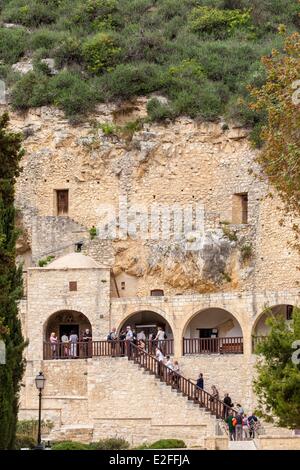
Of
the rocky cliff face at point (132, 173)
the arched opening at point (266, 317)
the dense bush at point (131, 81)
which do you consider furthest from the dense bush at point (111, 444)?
the dense bush at point (131, 81)

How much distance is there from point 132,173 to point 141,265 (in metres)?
4.51

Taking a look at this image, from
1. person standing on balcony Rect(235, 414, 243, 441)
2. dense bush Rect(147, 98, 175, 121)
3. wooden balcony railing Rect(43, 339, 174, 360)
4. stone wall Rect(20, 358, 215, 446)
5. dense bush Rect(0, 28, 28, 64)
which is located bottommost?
person standing on balcony Rect(235, 414, 243, 441)

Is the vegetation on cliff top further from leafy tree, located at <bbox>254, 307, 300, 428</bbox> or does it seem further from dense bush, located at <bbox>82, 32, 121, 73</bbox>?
leafy tree, located at <bbox>254, 307, 300, 428</bbox>

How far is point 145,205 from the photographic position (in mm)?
62312

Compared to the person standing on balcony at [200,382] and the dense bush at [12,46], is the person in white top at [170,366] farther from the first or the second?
the dense bush at [12,46]

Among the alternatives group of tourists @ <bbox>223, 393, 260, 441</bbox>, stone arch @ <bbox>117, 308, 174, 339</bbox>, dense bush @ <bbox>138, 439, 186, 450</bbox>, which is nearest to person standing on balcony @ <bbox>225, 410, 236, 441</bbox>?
group of tourists @ <bbox>223, 393, 260, 441</bbox>

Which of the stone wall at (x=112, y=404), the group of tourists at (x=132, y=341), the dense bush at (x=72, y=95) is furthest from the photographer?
the dense bush at (x=72, y=95)

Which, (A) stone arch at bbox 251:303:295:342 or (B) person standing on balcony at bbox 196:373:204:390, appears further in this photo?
(A) stone arch at bbox 251:303:295:342

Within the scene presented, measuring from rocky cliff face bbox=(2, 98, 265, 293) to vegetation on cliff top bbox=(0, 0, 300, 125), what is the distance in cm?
76

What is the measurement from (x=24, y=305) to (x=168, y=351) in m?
5.46

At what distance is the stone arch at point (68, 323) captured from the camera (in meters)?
57.6

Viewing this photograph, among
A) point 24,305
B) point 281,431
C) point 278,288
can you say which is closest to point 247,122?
point 278,288

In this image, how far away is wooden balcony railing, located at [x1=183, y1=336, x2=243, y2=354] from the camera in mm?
54406

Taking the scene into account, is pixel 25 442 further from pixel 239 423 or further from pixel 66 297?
pixel 66 297
